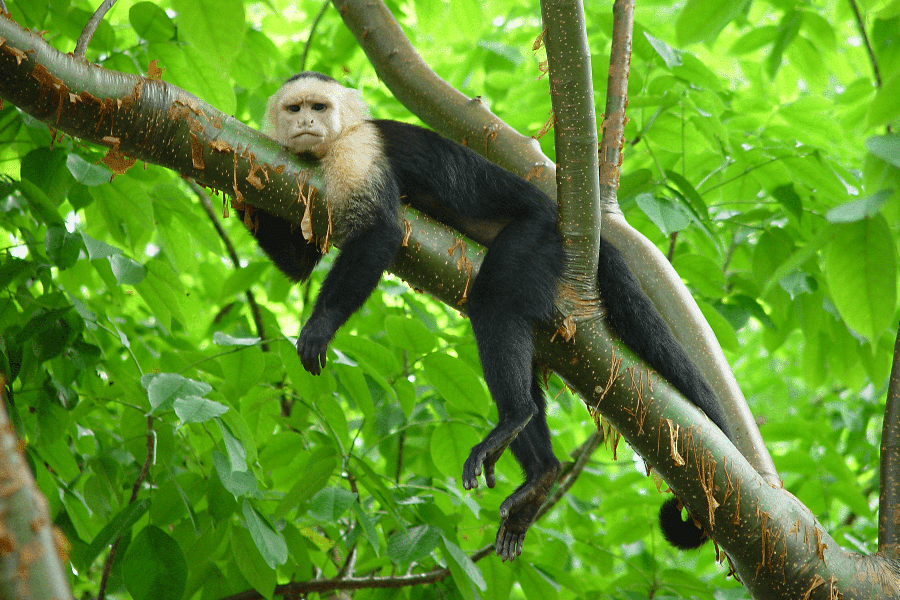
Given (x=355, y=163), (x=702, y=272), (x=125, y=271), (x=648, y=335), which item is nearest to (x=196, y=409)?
(x=125, y=271)

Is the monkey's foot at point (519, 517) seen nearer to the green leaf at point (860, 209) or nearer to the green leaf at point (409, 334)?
the green leaf at point (409, 334)

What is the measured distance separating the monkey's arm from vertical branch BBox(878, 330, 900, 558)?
163cm

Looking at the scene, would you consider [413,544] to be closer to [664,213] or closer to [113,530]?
[113,530]

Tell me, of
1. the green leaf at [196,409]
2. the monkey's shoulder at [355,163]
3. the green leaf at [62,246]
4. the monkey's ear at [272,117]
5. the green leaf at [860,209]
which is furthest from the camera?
the monkey's ear at [272,117]

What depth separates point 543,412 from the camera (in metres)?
2.83

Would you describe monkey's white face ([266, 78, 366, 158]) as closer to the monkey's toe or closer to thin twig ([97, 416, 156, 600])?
thin twig ([97, 416, 156, 600])

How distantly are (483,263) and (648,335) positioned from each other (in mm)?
565

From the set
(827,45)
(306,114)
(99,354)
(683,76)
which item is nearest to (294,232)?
(306,114)

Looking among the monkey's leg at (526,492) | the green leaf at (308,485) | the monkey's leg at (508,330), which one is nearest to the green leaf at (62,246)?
the green leaf at (308,485)

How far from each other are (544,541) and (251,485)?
1688mm

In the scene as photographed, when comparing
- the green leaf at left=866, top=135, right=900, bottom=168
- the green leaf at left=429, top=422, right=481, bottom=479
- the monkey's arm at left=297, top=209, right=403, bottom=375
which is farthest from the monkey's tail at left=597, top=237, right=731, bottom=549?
the green leaf at left=866, top=135, right=900, bottom=168

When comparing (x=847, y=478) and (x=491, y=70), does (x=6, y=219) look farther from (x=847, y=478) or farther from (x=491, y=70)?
(x=847, y=478)

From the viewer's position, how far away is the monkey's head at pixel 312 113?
9.17 feet

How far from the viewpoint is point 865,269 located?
1.38 meters
